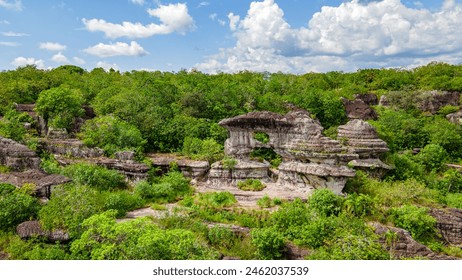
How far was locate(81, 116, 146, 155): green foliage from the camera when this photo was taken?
2362cm

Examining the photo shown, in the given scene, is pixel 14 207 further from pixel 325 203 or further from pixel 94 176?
pixel 325 203

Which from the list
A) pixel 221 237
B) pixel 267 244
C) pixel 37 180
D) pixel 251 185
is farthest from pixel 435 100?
pixel 37 180

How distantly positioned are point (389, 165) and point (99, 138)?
19112 millimetres

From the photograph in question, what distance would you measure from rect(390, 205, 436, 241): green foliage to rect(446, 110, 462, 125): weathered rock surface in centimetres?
2588

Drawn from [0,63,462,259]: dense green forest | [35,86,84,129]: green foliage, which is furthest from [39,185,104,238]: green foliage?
[35,86,84,129]: green foliage

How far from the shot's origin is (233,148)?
2281 centimetres

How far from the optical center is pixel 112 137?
24172 millimetres

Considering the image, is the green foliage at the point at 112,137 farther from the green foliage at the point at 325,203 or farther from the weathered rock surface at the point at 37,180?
the green foliage at the point at 325,203

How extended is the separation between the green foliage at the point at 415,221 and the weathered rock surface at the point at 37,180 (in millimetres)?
15739

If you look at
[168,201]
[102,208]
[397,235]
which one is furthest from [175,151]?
[397,235]

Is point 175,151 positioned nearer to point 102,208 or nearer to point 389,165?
point 102,208

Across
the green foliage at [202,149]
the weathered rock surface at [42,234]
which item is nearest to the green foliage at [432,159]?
the green foliage at [202,149]

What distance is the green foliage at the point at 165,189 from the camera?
1905 cm

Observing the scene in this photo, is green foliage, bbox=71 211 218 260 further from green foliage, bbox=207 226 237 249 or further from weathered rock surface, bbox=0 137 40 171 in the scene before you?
weathered rock surface, bbox=0 137 40 171
